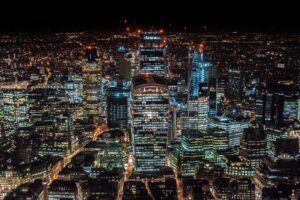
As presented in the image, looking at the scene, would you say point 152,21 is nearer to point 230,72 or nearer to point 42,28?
point 42,28

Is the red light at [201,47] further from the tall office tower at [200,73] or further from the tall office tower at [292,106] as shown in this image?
the tall office tower at [292,106]

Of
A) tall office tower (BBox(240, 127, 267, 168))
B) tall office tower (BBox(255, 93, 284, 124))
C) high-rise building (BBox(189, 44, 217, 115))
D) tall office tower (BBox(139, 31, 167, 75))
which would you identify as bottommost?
tall office tower (BBox(240, 127, 267, 168))

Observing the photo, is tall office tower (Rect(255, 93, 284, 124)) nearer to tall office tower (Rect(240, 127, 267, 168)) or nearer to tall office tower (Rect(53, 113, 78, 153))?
tall office tower (Rect(240, 127, 267, 168))

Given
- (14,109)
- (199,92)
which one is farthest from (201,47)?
(14,109)

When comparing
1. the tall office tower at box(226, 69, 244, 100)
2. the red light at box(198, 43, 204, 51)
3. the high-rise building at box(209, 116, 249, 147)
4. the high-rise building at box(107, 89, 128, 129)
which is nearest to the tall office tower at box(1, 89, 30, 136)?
the high-rise building at box(107, 89, 128, 129)

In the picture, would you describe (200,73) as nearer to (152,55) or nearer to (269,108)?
(269,108)
